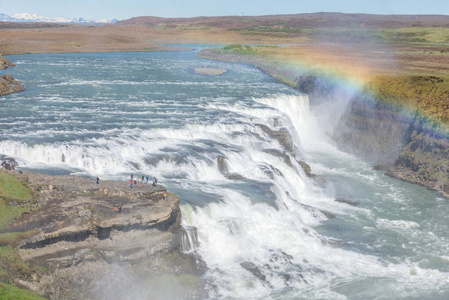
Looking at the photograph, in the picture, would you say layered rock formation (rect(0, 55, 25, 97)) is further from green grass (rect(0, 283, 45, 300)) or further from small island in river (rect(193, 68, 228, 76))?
green grass (rect(0, 283, 45, 300))

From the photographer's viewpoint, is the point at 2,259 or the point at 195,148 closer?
the point at 2,259

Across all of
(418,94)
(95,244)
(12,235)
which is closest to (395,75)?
(418,94)

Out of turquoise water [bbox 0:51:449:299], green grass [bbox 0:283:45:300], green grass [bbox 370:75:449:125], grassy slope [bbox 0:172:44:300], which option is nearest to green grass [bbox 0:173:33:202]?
grassy slope [bbox 0:172:44:300]

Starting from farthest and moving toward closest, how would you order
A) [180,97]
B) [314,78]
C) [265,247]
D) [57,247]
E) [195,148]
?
[314,78] < [180,97] < [195,148] < [265,247] < [57,247]

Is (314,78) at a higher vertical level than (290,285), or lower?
higher

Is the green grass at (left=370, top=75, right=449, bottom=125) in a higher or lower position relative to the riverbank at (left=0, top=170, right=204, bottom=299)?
higher

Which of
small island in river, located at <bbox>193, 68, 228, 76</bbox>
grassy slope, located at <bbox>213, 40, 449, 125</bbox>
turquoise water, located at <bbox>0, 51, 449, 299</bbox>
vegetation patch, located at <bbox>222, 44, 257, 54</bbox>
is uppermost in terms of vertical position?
vegetation patch, located at <bbox>222, 44, 257, 54</bbox>

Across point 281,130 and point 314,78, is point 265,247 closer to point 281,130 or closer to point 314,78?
point 281,130

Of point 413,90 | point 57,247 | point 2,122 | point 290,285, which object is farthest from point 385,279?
point 2,122
